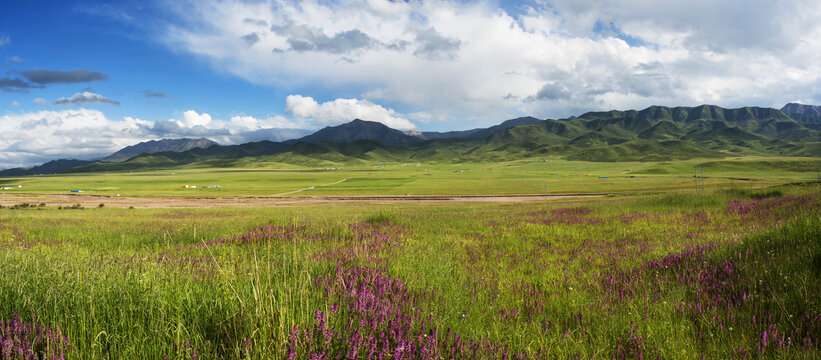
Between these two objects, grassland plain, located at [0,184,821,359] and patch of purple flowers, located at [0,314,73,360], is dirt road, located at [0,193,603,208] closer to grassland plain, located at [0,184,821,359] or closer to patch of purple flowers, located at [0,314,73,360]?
grassland plain, located at [0,184,821,359]

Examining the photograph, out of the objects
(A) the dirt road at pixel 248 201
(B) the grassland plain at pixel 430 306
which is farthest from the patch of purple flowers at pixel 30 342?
(A) the dirt road at pixel 248 201

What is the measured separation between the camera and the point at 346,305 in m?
3.82

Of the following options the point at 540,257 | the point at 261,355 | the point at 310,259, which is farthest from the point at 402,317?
the point at 540,257

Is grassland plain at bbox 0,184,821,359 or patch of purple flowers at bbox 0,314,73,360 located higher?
patch of purple flowers at bbox 0,314,73,360

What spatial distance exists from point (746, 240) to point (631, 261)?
2070 mm

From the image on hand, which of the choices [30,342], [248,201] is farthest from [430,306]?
[248,201]

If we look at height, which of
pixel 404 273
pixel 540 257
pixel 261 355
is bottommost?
pixel 540 257

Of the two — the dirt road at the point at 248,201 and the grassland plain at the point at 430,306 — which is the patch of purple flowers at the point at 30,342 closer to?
the grassland plain at the point at 430,306

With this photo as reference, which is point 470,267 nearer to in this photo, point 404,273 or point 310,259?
point 404,273

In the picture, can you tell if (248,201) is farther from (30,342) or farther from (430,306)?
(30,342)

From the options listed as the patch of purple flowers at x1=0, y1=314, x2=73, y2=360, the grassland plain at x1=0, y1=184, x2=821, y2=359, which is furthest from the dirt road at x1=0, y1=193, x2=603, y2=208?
the patch of purple flowers at x1=0, y1=314, x2=73, y2=360

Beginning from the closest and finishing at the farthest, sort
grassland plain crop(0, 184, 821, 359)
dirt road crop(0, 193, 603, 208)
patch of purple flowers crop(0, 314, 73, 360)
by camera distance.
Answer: patch of purple flowers crop(0, 314, 73, 360) → grassland plain crop(0, 184, 821, 359) → dirt road crop(0, 193, 603, 208)

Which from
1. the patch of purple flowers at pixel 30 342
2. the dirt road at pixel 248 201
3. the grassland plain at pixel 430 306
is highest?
the patch of purple flowers at pixel 30 342

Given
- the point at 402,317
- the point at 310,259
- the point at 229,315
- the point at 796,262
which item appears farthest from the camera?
the point at 310,259
